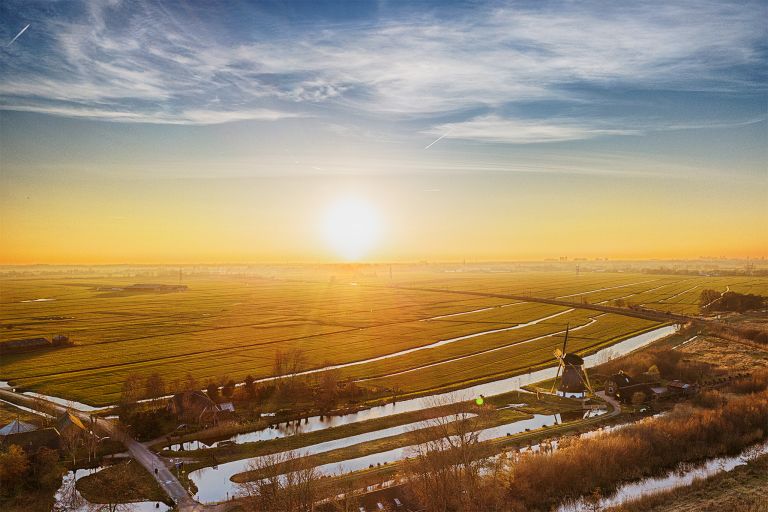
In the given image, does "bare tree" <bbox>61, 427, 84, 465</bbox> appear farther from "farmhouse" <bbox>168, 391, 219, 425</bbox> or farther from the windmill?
the windmill

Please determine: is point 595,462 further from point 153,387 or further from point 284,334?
point 284,334

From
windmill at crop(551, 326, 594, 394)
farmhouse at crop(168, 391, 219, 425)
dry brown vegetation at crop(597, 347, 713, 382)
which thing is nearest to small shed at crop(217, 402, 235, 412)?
farmhouse at crop(168, 391, 219, 425)

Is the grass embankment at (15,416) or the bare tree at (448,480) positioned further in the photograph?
the grass embankment at (15,416)

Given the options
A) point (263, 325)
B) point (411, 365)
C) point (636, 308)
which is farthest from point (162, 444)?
point (636, 308)

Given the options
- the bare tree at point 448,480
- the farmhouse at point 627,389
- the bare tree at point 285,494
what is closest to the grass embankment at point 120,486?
Answer: the bare tree at point 285,494

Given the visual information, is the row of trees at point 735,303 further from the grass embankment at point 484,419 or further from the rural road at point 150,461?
the rural road at point 150,461
